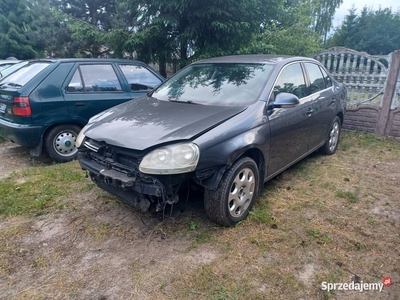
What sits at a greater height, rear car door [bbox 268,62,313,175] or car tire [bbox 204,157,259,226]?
rear car door [bbox 268,62,313,175]

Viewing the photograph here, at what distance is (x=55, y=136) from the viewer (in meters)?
4.59

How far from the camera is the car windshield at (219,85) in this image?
3.30 meters

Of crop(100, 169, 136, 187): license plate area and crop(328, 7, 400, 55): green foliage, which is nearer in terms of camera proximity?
crop(100, 169, 136, 187): license plate area

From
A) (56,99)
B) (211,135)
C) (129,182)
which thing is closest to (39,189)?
(56,99)

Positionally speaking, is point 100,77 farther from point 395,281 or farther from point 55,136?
point 395,281

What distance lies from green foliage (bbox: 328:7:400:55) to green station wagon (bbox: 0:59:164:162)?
127ft

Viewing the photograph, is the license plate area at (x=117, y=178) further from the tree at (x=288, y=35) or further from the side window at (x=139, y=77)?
the tree at (x=288, y=35)

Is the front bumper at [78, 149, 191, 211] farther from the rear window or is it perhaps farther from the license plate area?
the rear window

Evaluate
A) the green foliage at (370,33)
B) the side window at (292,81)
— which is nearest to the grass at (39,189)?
the side window at (292,81)

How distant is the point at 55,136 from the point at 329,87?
4.30m

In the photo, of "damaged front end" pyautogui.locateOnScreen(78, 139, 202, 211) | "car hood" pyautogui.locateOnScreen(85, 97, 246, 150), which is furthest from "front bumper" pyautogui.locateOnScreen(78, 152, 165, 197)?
"car hood" pyautogui.locateOnScreen(85, 97, 246, 150)

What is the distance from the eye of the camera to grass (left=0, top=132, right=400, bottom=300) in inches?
89.7

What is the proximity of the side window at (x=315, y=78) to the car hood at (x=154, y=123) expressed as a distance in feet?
5.78

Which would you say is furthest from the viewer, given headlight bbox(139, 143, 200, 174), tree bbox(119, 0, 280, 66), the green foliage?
the green foliage
